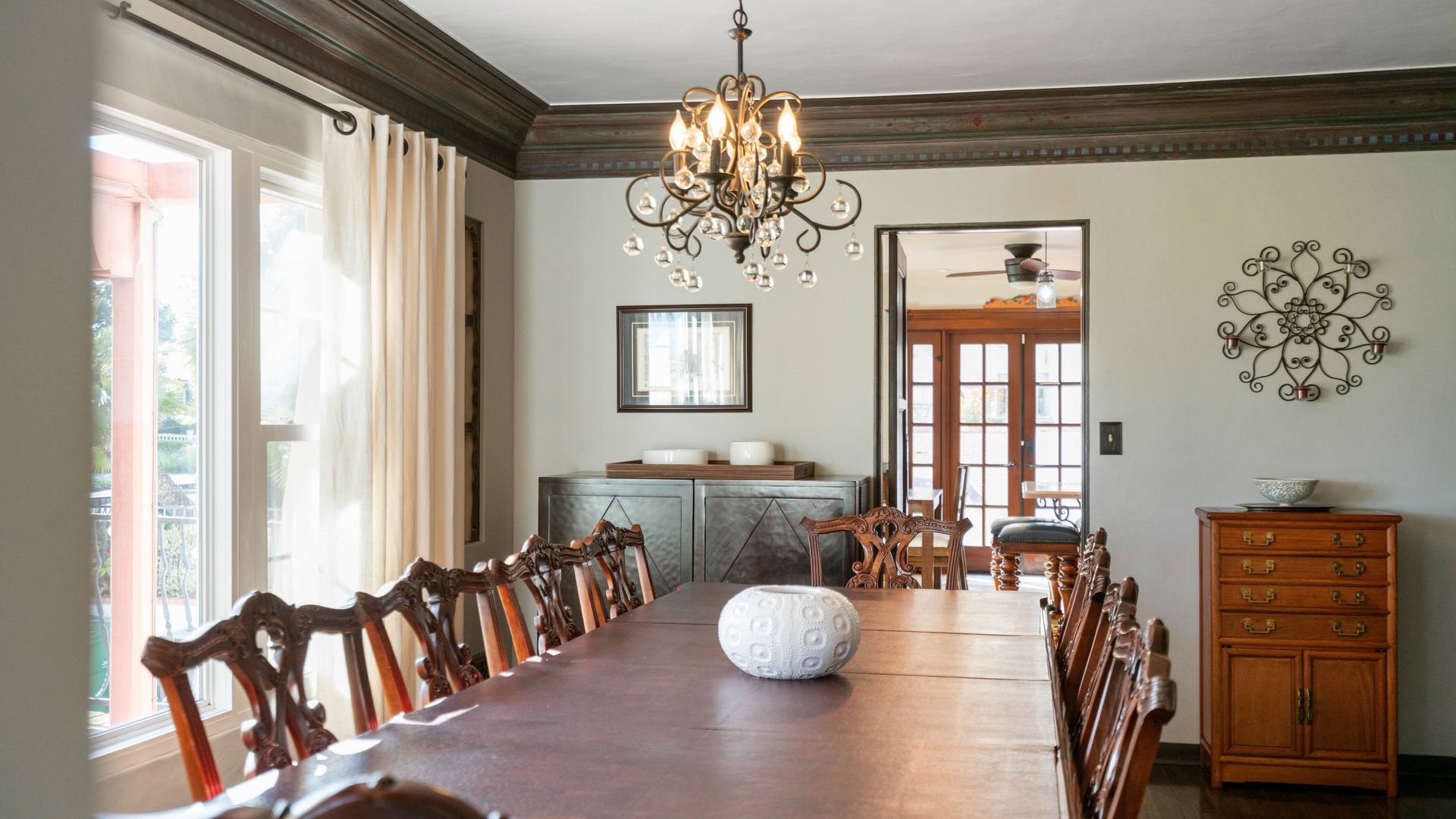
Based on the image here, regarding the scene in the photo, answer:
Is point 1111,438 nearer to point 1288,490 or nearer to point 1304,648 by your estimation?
point 1288,490

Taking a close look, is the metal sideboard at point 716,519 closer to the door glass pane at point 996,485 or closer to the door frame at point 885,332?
the door frame at point 885,332

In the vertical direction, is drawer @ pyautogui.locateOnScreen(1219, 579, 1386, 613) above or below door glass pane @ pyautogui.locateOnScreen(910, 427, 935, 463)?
below

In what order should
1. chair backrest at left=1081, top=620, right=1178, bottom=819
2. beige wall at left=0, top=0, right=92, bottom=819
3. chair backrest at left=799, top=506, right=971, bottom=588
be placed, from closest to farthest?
beige wall at left=0, top=0, right=92, bottom=819
chair backrest at left=1081, top=620, right=1178, bottom=819
chair backrest at left=799, top=506, right=971, bottom=588

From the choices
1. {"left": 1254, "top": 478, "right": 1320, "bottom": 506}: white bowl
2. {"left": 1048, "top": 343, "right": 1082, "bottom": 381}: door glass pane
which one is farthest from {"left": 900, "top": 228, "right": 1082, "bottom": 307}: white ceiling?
{"left": 1254, "top": 478, "right": 1320, "bottom": 506}: white bowl

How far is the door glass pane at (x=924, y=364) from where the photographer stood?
30.3ft

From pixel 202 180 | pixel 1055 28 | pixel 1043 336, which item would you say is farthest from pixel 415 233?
pixel 1043 336

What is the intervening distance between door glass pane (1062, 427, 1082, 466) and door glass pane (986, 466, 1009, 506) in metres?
0.51

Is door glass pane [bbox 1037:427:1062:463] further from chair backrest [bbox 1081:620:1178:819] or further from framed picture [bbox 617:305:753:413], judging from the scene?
chair backrest [bbox 1081:620:1178:819]

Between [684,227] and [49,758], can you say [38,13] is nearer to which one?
[49,758]

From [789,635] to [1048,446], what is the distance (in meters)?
7.42

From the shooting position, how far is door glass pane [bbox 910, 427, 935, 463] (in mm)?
9234

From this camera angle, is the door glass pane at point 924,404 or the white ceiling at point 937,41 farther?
the door glass pane at point 924,404

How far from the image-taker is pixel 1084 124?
14.3 ft

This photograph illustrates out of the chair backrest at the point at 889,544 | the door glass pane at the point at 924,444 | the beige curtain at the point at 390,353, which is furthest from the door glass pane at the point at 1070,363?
the beige curtain at the point at 390,353
